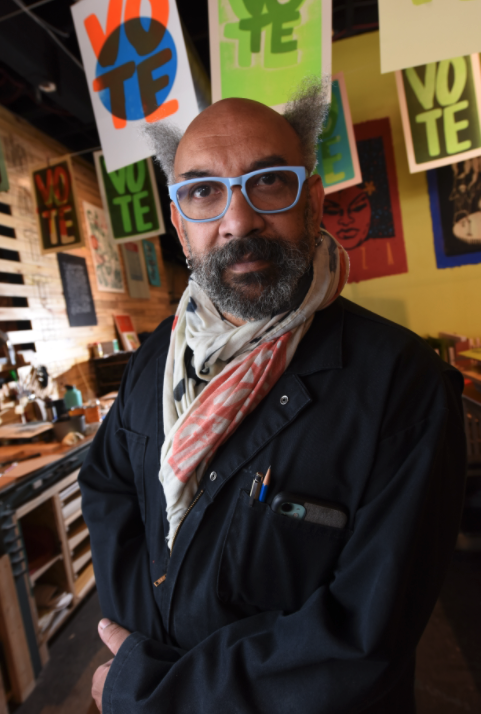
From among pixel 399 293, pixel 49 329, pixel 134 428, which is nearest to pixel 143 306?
pixel 49 329

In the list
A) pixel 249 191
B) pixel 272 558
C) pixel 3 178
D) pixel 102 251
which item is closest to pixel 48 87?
pixel 3 178

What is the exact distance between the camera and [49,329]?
136 inches

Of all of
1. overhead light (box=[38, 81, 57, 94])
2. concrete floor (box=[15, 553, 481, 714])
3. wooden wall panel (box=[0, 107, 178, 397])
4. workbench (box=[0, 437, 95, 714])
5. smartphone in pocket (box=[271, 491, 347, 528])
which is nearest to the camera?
smartphone in pocket (box=[271, 491, 347, 528])

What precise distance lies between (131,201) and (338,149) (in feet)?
4.42

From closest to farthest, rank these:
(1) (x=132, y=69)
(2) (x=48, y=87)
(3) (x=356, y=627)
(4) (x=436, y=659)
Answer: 1. (3) (x=356, y=627)
2. (1) (x=132, y=69)
3. (4) (x=436, y=659)
4. (2) (x=48, y=87)

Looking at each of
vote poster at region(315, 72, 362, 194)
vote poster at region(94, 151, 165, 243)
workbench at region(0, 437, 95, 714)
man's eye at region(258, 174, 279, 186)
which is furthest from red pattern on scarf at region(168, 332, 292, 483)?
vote poster at region(94, 151, 165, 243)

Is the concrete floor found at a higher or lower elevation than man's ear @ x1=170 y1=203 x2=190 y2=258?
lower

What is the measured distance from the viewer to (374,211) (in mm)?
2408

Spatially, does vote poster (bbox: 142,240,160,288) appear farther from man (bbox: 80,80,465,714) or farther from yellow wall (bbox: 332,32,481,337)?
man (bbox: 80,80,465,714)

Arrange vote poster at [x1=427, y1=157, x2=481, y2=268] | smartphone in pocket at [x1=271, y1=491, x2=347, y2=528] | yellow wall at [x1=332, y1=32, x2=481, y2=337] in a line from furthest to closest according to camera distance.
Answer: yellow wall at [x1=332, y1=32, x2=481, y2=337], vote poster at [x1=427, y1=157, x2=481, y2=268], smartphone in pocket at [x1=271, y1=491, x2=347, y2=528]

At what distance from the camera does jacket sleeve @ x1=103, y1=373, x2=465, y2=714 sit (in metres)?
0.66

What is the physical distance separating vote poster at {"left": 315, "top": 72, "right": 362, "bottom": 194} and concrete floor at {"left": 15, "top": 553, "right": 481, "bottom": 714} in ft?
7.14

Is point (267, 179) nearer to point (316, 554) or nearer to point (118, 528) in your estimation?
point (316, 554)

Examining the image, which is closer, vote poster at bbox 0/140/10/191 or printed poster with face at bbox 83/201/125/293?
vote poster at bbox 0/140/10/191
